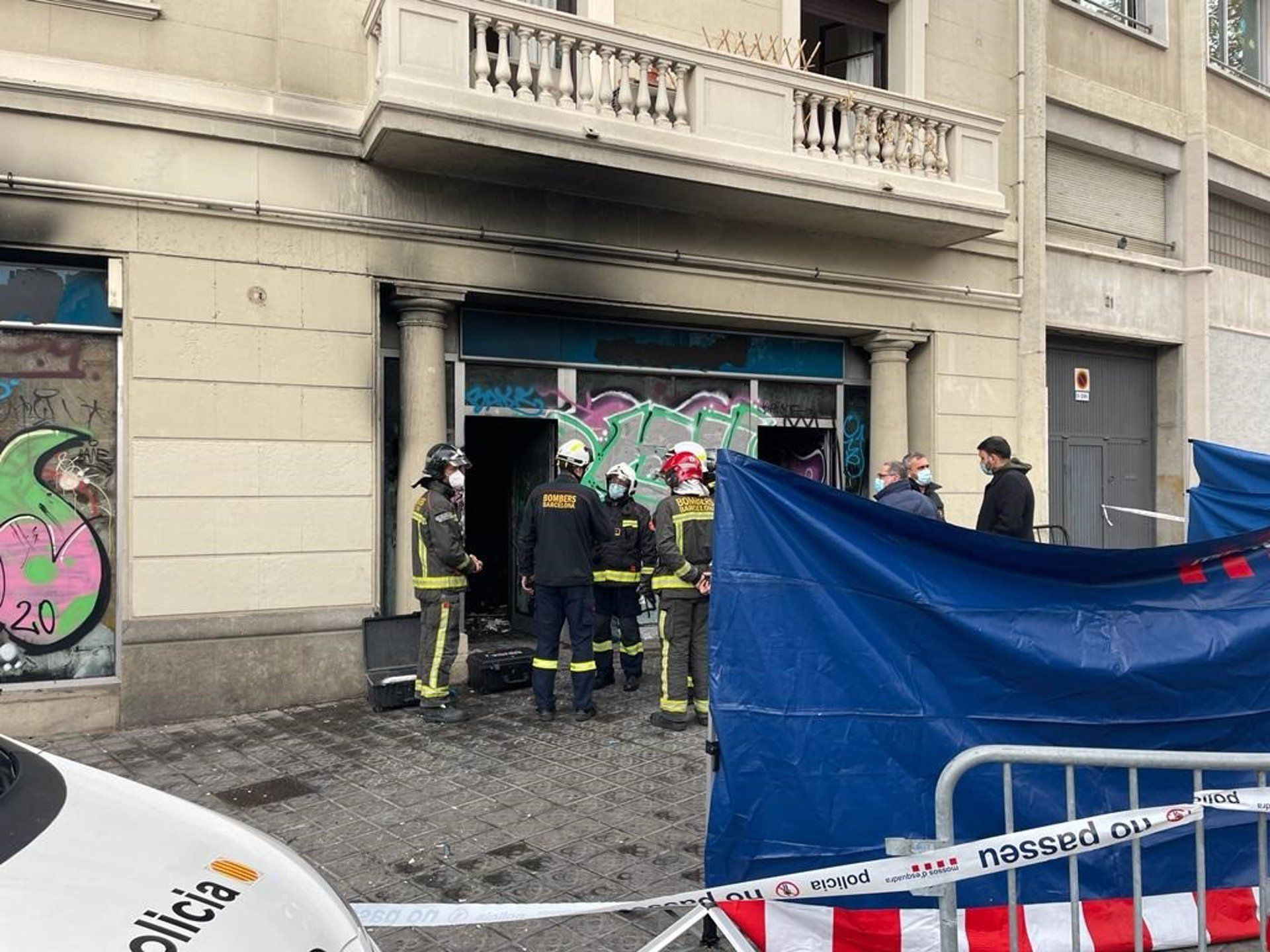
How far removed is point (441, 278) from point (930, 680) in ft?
19.8

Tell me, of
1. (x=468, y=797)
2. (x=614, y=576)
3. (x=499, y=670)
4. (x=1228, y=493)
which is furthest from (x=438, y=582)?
(x=1228, y=493)

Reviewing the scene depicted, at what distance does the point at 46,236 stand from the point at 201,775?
403 cm

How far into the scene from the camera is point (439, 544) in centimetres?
697

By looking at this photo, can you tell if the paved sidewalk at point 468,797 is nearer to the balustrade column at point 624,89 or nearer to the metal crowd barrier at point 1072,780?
the metal crowd barrier at point 1072,780

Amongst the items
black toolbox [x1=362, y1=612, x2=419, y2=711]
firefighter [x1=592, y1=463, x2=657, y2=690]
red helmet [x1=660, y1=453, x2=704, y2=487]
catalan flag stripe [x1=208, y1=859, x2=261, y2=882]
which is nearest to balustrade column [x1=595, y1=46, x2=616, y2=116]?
firefighter [x1=592, y1=463, x2=657, y2=690]

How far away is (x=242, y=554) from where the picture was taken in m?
7.37

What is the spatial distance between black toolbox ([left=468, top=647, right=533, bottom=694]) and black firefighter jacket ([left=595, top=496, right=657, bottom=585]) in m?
0.93

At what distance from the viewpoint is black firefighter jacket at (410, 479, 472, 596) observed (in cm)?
698

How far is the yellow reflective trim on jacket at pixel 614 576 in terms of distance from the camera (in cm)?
789

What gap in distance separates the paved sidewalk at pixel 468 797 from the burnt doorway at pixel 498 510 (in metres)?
2.66

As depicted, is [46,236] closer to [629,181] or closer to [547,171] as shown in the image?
[547,171]

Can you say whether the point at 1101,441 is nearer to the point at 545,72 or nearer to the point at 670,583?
the point at 670,583

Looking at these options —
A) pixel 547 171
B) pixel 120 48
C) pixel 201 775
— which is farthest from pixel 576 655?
pixel 120 48

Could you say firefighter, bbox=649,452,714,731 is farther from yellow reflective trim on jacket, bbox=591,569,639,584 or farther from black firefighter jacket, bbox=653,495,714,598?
yellow reflective trim on jacket, bbox=591,569,639,584
